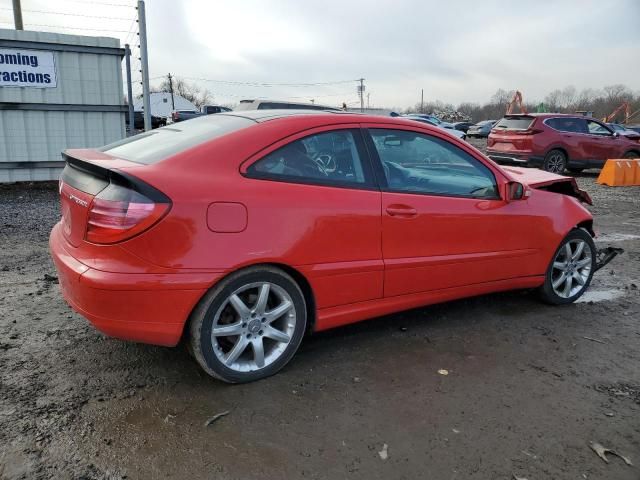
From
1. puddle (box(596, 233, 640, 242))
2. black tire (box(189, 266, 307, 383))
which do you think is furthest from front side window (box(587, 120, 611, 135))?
black tire (box(189, 266, 307, 383))

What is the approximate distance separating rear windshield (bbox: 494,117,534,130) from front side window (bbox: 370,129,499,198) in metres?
10.9

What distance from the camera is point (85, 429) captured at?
2477mm

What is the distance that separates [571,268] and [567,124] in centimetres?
1112

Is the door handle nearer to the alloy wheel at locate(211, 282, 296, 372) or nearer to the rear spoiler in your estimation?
the alloy wheel at locate(211, 282, 296, 372)

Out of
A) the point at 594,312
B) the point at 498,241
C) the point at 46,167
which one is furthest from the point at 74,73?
the point at 594,312

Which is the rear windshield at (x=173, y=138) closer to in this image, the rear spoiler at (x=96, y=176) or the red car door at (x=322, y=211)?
the rear spoiler at (x=96, y=176)

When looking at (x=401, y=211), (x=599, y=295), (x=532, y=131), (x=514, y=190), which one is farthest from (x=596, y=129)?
(x=401, y=211)

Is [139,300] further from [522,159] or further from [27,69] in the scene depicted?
[522,159]

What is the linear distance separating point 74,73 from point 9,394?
27.2 ft

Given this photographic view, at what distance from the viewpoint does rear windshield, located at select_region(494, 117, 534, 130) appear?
13.6 m

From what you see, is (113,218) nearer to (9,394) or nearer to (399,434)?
(9,394)

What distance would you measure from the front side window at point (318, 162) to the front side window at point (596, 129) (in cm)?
1348

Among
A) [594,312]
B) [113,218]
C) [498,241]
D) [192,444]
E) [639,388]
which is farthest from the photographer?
[594,312]

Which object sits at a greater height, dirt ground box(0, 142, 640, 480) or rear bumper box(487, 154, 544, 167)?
rear bumper box(487, 154, 544, 167)
